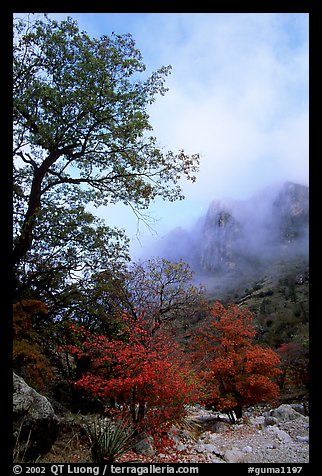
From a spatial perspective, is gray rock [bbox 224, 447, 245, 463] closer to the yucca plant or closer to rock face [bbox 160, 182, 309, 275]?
the yucca plant

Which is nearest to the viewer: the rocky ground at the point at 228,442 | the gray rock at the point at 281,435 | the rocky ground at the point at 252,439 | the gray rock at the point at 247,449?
the rocky ground at the point at 228,442

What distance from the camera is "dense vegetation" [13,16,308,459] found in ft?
16.2

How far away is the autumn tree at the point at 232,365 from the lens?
7.38 metres

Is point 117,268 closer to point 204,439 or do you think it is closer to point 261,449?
point 204,439

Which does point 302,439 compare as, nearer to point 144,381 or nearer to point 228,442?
point 228,442

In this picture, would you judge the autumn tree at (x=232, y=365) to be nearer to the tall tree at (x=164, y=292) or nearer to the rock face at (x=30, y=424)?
the tall tree at (x=164, y=292)

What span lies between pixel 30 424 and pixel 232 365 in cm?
459

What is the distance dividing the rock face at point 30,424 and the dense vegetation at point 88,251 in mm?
868

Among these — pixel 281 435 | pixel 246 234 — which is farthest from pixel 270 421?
pixel 246 234

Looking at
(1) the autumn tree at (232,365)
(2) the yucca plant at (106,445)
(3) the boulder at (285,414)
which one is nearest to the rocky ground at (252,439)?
(3) the boulder at (285,414)

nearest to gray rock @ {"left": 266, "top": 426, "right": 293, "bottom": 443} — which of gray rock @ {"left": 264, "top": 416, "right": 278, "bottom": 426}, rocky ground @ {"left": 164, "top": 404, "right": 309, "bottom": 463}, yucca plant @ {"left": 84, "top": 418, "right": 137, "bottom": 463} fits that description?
rocky ground @ {"left": 164, "top": 404, "right": 309, "bottom": 463}
